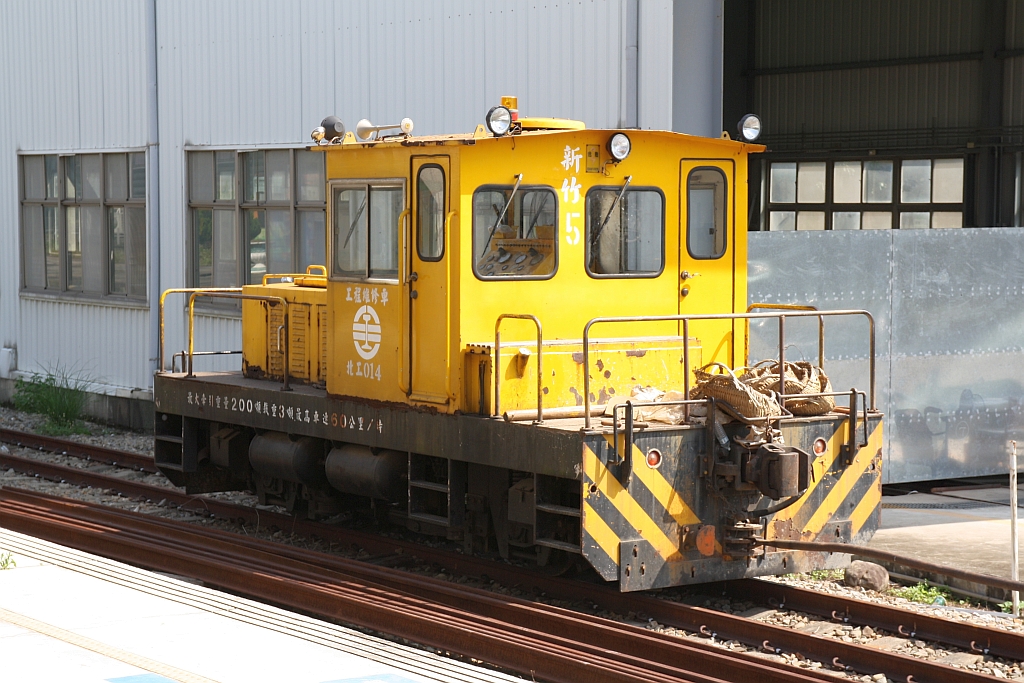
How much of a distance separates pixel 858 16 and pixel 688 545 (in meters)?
17.2

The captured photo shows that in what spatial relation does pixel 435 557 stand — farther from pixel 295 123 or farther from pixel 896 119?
pixel 896 119

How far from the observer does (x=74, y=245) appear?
18328mm

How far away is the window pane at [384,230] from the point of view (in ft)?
27.9

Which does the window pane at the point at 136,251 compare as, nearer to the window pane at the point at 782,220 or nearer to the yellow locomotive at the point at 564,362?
the yellow locomotive at the point at 564,362

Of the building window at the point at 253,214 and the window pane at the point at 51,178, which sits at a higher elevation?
the window pane at the point at 51,178

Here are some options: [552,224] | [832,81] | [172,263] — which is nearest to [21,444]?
[172,263]

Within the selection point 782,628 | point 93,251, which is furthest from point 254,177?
point 782,628

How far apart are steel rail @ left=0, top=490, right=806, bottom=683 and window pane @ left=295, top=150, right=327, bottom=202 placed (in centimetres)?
528

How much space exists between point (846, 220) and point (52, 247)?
1376 centimetres

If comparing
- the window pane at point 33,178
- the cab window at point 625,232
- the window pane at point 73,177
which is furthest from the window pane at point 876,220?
the cab window at point 625,232

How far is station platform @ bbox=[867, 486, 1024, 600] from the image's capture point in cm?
Result: 873

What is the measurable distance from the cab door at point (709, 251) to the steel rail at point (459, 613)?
7.53 ft

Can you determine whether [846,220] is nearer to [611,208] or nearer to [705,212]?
[705,212]

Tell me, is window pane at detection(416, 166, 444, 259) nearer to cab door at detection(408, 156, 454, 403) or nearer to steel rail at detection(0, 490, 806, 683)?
cab door at detection(408, 156, 454, 403)
